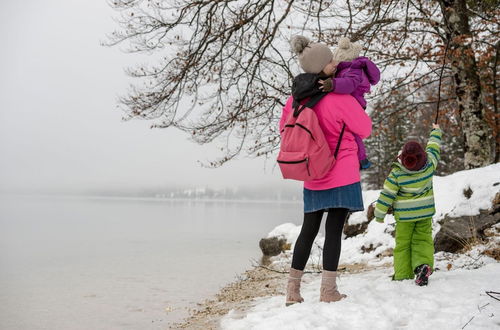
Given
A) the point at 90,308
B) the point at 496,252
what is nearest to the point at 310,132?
the point at 496,252

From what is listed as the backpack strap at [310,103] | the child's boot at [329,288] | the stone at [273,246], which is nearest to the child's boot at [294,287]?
the child's boot at [329,288]

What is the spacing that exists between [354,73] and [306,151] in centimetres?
82

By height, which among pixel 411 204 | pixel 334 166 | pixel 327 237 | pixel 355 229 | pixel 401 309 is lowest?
pixel 355 229

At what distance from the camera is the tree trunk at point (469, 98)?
26.5ft

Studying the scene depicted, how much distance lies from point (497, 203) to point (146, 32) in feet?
20.5

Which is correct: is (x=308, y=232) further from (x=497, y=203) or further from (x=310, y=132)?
(x=497, y=203)

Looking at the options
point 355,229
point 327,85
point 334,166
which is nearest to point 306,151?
point 334,166

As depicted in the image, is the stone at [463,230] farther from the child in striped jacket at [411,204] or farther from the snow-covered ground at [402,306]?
the child in striped jacket at [411,204]

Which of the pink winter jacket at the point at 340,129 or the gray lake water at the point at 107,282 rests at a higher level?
the pink winter jacket at the point at 340,129

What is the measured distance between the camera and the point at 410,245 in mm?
3943

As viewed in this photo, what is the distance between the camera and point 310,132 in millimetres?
3318

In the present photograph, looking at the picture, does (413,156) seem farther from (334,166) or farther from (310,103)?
(310,103)

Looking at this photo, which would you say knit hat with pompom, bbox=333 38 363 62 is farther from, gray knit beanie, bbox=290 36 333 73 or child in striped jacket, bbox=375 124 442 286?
child in striped jacket, bbox=375 124 442 286

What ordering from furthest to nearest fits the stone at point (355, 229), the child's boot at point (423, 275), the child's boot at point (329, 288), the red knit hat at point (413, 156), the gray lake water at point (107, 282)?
the stone at point (355, 229) → the gray lake water at point (107, 282) → the red knit hat at point (413, 156) → the child's boot at point (423, 275) → the child's boot at point (329, 288)
